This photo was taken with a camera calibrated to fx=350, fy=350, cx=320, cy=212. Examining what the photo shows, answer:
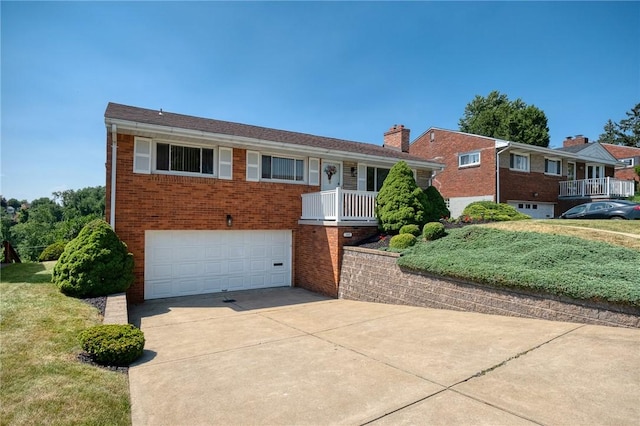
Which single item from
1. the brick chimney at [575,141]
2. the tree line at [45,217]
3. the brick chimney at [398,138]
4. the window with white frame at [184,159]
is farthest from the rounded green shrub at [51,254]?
the brick chimney at [575,141]

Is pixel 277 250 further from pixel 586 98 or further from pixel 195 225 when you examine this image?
pixel 586 98

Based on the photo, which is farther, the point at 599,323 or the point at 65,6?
the point at 65,6

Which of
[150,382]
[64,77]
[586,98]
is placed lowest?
[150,382]

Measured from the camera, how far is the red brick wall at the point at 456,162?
2150 cm

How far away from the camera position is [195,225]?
11242 mm

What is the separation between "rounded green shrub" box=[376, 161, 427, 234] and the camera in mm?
12094

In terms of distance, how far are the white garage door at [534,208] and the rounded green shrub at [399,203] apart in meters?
12.8

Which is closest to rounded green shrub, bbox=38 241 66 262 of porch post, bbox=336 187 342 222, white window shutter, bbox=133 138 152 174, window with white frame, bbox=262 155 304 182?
white window shutter, bbox=133 138 152 174

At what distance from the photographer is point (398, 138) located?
21000 millimetres

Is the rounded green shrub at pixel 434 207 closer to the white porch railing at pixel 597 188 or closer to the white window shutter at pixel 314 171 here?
the white window shutter at pixel 314 171

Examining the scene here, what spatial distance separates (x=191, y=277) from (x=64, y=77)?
664 centimetres

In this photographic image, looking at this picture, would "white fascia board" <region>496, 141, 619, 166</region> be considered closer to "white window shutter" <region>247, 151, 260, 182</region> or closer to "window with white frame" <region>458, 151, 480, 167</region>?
"window with white frame" <region>458, 151, 480, 167</region>

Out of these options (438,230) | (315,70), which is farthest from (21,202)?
(438,230)

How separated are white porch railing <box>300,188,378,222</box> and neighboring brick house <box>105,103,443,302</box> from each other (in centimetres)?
4
